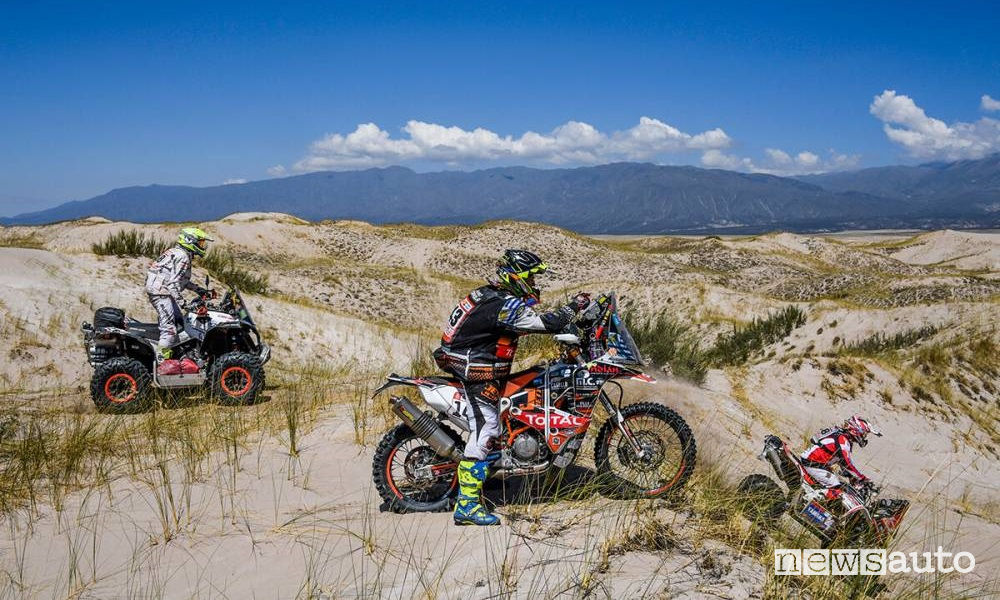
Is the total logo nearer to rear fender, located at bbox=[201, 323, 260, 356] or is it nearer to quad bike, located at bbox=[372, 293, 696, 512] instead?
quad bike, located at bbox=[372, 293, 696, 512]

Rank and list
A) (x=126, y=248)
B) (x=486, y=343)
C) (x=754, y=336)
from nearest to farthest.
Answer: (x=486, y=343)
(x=126, y=248)
(x=754, y=336)

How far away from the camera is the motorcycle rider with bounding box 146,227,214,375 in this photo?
8.42m

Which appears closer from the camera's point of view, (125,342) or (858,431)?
(858,431)

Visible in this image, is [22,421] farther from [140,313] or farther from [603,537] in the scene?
[140,313]

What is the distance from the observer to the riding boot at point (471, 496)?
14.8ft

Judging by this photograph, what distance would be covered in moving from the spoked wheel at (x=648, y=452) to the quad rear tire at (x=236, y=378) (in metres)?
5.47


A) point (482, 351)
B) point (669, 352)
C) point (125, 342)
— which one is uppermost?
point (482, 351)

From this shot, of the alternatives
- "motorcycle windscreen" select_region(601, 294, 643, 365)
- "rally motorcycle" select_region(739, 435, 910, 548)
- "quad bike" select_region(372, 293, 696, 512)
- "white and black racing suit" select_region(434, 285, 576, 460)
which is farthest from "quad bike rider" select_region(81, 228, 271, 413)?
"rally motorcycle" select_region(739, 435, 910, 548)

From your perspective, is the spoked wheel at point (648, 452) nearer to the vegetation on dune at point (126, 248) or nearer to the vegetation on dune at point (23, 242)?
the vegetation on dune at point (126, 248)

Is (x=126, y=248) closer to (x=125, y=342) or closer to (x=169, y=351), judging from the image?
(x=125, y=342)

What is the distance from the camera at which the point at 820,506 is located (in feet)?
17.3

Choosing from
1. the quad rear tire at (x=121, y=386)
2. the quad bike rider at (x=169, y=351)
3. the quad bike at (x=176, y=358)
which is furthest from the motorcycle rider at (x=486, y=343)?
the quad rear tire at (x=121, y=386)

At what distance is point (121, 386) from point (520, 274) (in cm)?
643

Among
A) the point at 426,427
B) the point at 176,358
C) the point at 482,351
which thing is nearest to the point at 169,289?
the point at 176,358
